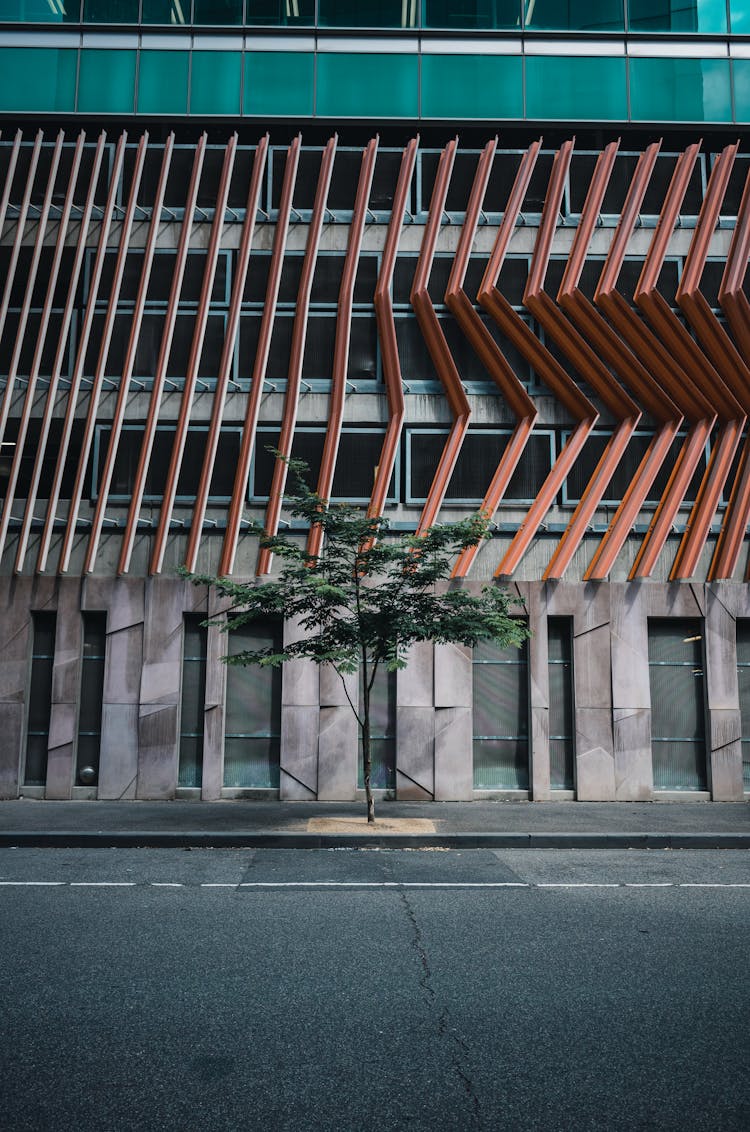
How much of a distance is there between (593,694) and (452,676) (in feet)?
9.36

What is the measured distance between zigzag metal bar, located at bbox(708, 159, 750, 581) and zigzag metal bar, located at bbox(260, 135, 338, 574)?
877cm

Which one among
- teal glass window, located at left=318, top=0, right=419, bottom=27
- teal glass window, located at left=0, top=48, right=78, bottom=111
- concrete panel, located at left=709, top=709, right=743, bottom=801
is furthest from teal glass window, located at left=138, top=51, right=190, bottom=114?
concrete panel, located at left=709, top=709, right=743, bottom=801

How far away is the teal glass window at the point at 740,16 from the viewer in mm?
21312

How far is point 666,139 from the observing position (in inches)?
825

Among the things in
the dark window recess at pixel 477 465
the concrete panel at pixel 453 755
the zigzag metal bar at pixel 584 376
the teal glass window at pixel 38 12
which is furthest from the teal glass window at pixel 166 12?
the concrete panel at pixel 453 755

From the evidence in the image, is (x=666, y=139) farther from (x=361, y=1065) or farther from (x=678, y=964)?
(x=361, y=1065)

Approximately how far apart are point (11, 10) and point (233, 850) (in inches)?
792

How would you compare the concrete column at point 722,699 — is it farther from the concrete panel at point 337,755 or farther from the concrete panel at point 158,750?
the concrete panel at point 158,750

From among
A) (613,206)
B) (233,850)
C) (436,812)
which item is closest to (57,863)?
(233,850)

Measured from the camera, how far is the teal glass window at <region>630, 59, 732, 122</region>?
20781 millimetres

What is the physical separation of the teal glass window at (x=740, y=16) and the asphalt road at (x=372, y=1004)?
20.2 meters

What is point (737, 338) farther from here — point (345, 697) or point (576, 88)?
point (345, 697)

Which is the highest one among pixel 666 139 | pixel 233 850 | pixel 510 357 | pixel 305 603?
pixel 666 139

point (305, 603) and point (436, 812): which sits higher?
point (305, 603)
